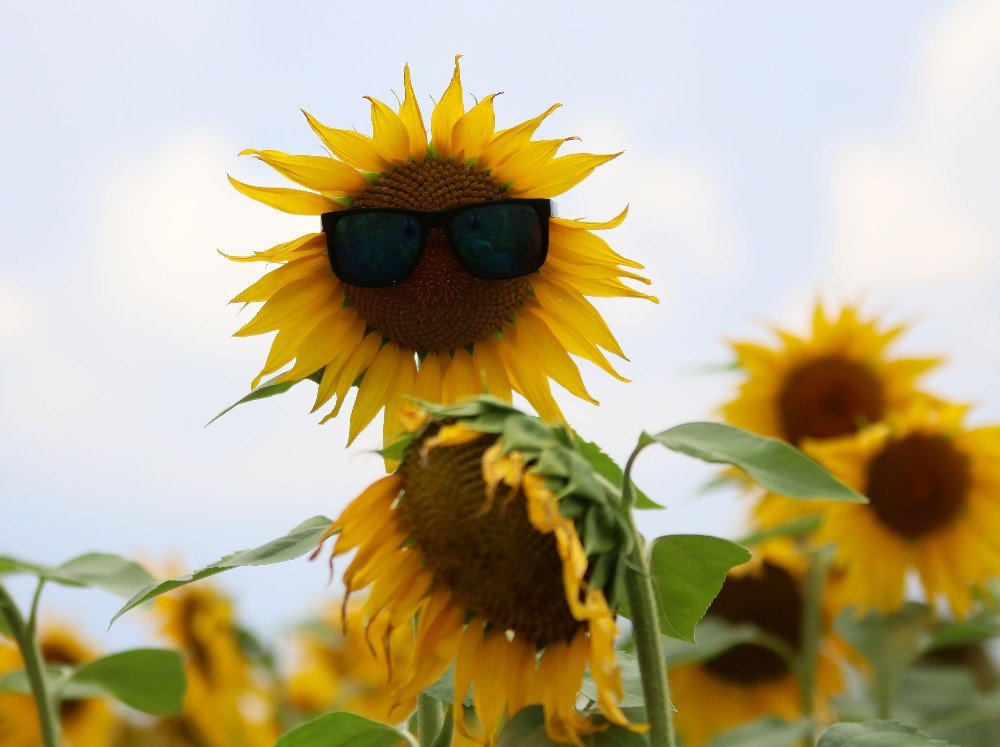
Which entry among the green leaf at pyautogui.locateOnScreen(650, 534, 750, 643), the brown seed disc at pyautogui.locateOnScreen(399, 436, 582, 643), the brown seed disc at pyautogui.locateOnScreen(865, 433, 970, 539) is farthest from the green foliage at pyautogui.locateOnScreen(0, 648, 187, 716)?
the brown seed disc at pyautogui.locateOnScreen(865, 433, 970, 539)

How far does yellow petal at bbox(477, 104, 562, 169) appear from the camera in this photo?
154 cm

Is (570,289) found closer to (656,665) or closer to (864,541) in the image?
(656,665)

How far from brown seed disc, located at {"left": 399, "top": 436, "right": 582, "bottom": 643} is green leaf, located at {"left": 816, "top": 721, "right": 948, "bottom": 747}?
12.5 inches

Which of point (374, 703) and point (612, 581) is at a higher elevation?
point (612, 581)

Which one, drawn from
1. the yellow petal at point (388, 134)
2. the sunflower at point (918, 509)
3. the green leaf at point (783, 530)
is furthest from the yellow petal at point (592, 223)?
the sunflower at point (918, 509)

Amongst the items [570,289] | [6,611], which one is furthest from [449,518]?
[6,611]

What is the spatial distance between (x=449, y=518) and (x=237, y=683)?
8.08ft

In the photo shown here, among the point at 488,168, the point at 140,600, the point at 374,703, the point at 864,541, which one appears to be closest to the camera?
the point at 140,600

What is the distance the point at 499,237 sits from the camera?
157 centimetres

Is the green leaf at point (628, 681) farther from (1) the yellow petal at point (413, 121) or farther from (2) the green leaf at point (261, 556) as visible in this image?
(1) the yellow petal at point (413, 121)

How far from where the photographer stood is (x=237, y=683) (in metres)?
3.38

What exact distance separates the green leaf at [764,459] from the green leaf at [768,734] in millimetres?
1274

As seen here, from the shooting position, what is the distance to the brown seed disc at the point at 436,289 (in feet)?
5.32

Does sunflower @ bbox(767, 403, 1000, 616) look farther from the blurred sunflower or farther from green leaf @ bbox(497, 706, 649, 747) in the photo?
the blurred sunflower
